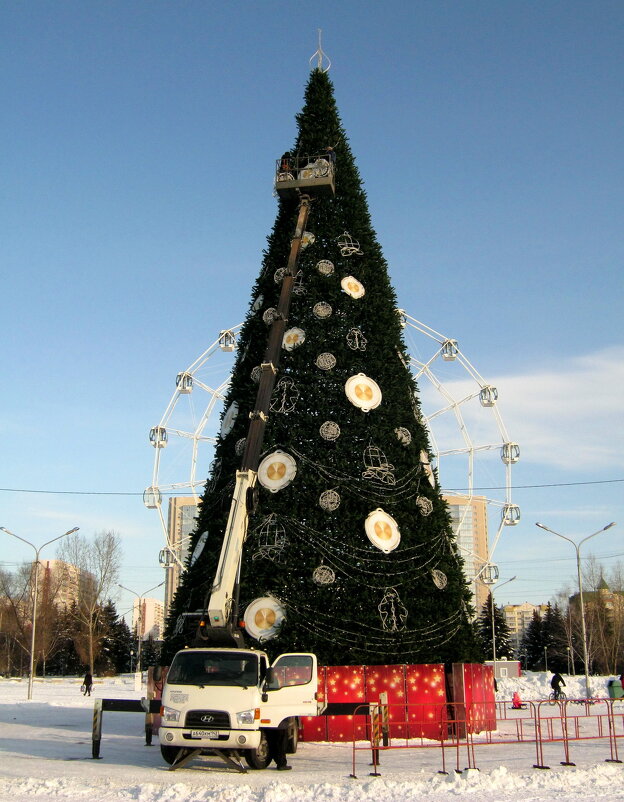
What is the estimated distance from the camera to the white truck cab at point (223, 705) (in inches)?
559

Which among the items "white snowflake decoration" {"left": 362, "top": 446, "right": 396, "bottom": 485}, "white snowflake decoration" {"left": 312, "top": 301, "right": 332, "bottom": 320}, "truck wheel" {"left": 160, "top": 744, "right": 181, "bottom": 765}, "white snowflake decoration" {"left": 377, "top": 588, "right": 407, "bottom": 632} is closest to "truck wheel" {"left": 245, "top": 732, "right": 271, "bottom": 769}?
"truck wheel" {"left": 160, "top": 744, "right": 181, "bottom": 765}

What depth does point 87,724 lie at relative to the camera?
81.6 ft

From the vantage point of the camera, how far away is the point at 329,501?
2042 cm

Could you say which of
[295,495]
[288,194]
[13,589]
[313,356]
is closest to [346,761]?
[295,495]

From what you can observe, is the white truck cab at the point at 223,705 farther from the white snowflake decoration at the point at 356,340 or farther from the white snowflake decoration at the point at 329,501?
the white snowflake decoration at the point at 356,340

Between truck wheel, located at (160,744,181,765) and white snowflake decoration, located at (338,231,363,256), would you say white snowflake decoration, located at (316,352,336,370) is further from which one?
truck wheel, located at (160,744,181,765)

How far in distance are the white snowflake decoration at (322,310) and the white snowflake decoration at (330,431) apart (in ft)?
11.0

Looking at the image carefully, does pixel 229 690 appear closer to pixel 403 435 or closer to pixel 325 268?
pixel 403 435

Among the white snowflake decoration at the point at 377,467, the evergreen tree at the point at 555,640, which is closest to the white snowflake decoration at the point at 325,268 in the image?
the white snowflake decoration at the point at 377,467

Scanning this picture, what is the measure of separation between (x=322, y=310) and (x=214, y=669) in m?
11.0

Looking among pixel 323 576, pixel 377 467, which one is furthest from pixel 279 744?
pixel 377 467

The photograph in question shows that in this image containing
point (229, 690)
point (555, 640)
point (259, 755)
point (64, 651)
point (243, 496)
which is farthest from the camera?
point (555, 640)

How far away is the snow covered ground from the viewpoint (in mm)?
11461

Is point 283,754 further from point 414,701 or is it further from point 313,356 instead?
point 313,356
